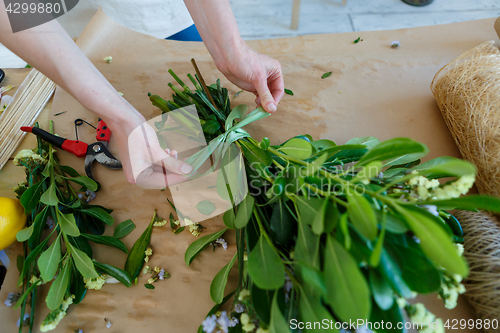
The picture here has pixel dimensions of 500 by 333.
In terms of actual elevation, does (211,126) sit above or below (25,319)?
above

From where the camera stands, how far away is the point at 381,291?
320 mm

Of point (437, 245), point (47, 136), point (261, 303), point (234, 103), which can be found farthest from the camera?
point (234, 103)

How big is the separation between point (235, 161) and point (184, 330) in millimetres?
354

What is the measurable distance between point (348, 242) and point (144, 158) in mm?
484

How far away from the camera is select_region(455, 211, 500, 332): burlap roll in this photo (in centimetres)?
48

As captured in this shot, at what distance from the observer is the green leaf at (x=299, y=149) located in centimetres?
51

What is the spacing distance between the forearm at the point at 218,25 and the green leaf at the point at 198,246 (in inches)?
17.6

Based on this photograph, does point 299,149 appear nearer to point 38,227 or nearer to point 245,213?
point 245,213

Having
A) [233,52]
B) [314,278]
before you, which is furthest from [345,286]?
[233,52]

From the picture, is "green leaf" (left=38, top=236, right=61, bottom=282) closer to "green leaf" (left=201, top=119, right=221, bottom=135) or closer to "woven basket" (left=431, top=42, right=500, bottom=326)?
"green leaf" (left=201, top=119, right=221, bottom=135)

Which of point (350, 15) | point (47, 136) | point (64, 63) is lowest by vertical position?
point (350, 15)

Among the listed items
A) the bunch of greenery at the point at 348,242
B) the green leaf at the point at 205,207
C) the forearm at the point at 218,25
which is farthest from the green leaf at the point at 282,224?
the forearm at the point at 218,25

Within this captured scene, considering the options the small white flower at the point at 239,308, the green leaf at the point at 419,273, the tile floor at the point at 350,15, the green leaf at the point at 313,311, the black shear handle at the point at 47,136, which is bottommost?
the tile floor at the point at 350,15

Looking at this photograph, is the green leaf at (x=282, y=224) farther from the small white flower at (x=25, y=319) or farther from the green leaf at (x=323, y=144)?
the small white flower at (x=25, y=319)
